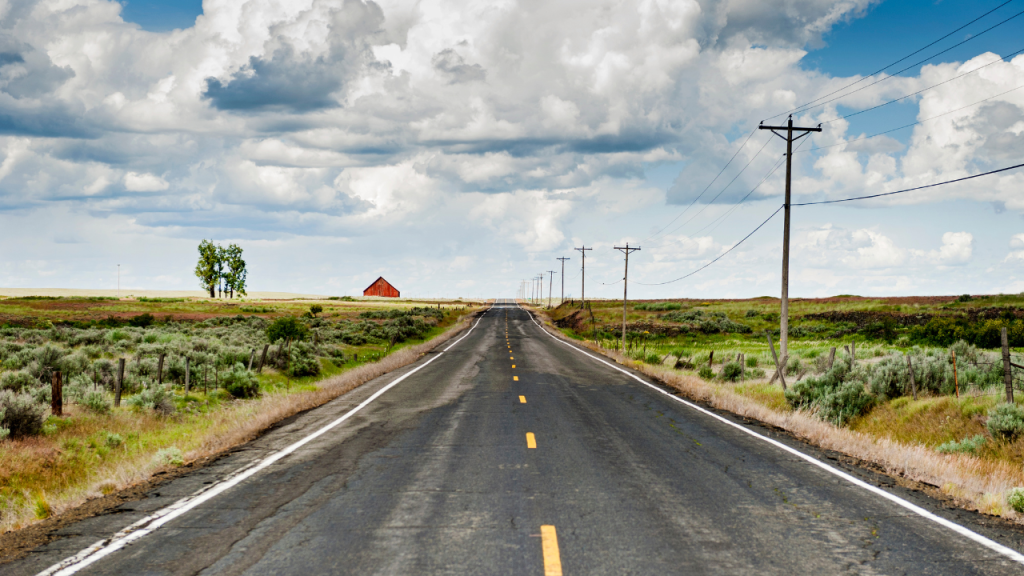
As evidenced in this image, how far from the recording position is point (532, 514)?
23.1ft

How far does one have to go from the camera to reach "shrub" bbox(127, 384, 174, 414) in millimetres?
17719

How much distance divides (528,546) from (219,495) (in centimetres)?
407

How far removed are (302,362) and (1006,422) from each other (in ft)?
85.0

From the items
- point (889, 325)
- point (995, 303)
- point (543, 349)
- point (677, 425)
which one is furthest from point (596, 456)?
point (995, 303)

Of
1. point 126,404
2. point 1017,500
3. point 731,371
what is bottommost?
point 126,404

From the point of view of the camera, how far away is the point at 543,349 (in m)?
40.6

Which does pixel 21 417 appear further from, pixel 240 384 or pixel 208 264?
pixel 208 264

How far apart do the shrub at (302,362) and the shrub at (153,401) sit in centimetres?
1082

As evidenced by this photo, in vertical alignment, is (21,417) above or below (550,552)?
below

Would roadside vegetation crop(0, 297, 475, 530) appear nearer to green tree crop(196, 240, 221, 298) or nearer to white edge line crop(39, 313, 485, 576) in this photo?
white edge line crop(39, 313, 485, 576)

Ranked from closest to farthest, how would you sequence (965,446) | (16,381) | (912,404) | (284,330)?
(965,446) → (912,404) → (16,381) → (284,330)

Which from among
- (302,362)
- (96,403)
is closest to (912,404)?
(96,403)

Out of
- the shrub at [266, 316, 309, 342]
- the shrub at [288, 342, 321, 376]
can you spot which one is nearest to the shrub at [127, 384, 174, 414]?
the shrub at [288, 342, 321, 376]

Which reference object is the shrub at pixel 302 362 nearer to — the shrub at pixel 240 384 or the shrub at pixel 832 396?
the shrub at pixel 240 384
